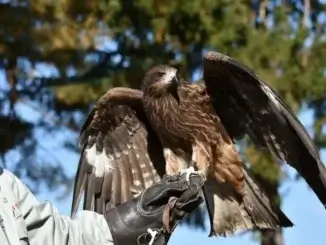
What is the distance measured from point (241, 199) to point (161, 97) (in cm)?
85

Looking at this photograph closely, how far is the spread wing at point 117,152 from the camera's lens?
6445 millimetres

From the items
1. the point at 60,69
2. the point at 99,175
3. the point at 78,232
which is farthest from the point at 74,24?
the point at 78,232

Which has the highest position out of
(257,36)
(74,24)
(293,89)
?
(74,24)

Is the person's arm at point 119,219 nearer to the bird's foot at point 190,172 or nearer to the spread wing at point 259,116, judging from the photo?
the bird's foot at point 190,172

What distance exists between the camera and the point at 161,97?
6414 mm

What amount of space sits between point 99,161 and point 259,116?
1.21 metres

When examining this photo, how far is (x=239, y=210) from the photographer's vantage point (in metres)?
6.42

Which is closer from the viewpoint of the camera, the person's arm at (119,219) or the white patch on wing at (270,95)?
the person's arm at (119,219)

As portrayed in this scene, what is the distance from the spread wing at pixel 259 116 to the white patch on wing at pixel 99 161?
820mm

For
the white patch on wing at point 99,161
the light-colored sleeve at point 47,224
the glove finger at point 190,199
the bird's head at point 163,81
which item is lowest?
the light-colored sleeve at point 47,224

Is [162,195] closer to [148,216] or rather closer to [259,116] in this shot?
[148,216]

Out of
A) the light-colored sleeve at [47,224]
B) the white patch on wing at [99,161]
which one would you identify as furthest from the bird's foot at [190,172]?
the light-colored sleeve at [47,224]

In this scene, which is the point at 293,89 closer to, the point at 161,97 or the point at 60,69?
the point at 60,69

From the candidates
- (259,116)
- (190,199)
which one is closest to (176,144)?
(259,116)
